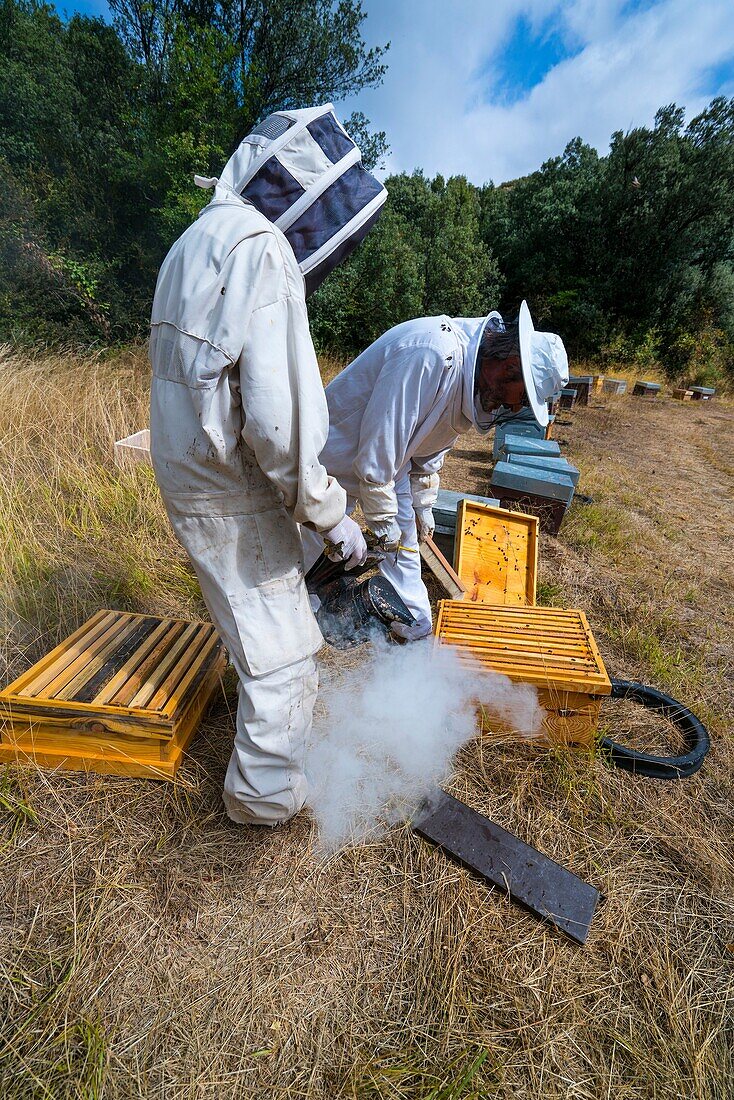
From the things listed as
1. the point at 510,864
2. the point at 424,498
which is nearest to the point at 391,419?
the point at 424,498

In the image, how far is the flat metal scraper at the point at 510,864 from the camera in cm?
193

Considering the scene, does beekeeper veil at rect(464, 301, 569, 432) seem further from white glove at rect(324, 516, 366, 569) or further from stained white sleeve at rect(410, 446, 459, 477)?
white glove at rect(324, 516, 366, 569)

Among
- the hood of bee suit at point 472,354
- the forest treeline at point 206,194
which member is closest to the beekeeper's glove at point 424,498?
the hood of bee suit at point 472,354

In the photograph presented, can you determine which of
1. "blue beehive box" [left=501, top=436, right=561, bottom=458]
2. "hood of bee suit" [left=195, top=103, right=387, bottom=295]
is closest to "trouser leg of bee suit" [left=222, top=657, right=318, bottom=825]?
"hood of bee suit" [left=195, top=103, right=387, bottom=295]

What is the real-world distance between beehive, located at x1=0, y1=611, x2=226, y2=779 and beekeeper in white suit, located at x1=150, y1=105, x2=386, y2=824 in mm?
404

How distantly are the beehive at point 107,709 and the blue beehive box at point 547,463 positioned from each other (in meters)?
3.95

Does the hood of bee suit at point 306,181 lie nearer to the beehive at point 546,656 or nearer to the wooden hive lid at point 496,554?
the beehive at point 546,656

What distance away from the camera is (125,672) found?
227cm

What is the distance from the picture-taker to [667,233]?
17.9m

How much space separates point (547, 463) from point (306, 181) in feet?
13.6

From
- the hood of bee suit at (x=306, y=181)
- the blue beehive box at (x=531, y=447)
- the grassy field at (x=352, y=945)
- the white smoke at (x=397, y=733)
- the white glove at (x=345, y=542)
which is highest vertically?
the hood of bee suit at (x=306, y=181)

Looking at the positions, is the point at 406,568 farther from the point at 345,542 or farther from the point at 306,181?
the point at 306,181

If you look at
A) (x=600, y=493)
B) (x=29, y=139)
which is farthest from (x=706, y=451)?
(x=29, y=139)

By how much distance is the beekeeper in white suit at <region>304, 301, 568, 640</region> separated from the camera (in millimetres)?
2697
